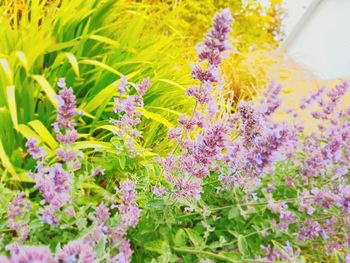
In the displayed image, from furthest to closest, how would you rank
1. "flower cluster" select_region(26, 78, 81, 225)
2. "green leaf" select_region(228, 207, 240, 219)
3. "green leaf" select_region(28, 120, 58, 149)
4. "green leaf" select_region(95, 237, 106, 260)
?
1. "green leaf" select_region(28, 120, 58, 149)
2. "green leaf" select_region(228, 207, 240, 219)
3. "flower cluster" select_region(26, 78, 81, 225)
4. "green leaf" select_region(95, 237, 106, 260)

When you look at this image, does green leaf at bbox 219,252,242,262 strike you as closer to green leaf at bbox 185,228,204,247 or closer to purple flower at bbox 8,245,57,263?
green leaf at bbox 185,228,204,247

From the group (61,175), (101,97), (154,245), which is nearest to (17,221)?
(61,175)

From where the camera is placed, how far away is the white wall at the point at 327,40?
29.9ft

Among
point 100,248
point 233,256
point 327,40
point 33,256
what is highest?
point 33,256

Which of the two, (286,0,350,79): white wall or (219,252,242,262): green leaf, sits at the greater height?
(219,252,242,262): green leaf

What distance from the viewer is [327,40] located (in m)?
9.66

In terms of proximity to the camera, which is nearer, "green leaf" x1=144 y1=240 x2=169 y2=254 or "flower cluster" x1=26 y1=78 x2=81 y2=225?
"flower cluster" x1=26 y1=78 x2=81 y2=225

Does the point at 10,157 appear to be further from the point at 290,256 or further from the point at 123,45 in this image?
the point at 290,256

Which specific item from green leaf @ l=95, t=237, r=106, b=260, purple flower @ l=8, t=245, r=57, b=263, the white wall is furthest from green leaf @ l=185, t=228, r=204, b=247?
the white wall

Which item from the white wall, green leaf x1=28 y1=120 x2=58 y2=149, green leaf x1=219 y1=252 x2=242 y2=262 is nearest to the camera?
green leaf x1=219 y1=252 x2=242 y2=262

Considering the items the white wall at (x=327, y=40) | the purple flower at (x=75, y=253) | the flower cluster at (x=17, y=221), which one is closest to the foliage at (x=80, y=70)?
the flower cluster at (x=17, y=221)

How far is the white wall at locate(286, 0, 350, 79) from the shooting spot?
29.9 feet

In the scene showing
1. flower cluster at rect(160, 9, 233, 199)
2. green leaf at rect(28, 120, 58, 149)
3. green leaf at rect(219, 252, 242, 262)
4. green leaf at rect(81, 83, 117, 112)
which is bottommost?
green leaf at rect(28, 120, 58, 149)

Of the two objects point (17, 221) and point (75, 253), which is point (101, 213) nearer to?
point (17, 221)
